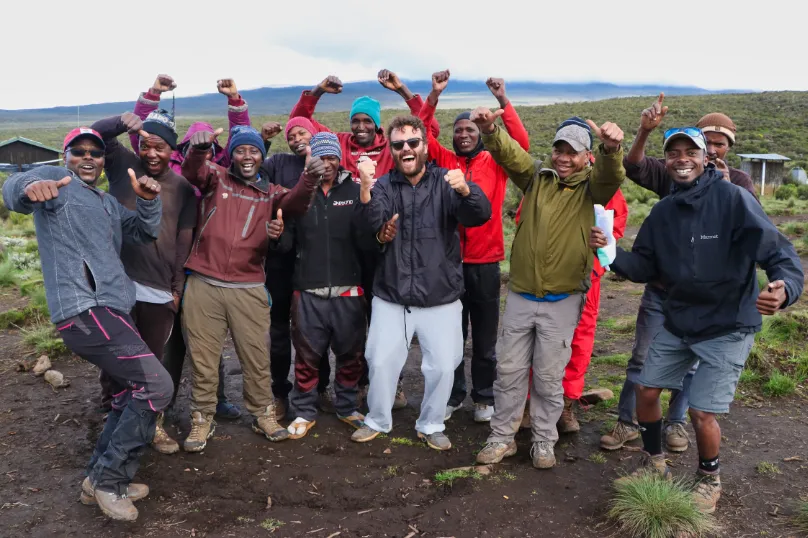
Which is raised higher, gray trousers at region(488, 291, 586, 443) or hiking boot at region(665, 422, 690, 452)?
gray trousers at region(488, 291, 586, 443)

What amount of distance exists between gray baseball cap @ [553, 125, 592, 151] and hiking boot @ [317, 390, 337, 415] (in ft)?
10.6

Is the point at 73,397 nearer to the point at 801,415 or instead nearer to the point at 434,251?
the point at 434,251

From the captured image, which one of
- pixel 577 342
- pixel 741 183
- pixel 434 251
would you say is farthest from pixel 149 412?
pixel 741 183

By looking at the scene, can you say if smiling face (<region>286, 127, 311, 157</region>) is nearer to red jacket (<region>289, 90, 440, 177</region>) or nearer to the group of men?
the group of men

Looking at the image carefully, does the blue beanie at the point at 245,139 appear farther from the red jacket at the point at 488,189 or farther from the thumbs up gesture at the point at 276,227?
the red jacket at the point at 488,189

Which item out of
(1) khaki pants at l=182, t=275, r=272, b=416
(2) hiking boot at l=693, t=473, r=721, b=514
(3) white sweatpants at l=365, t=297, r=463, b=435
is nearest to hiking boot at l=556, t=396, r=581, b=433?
(3) white sweatpants at l=365, t=297, r=463, b=435

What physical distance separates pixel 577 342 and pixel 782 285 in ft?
6.61

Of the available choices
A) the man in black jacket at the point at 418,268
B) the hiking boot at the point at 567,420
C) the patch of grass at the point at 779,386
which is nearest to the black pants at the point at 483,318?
the man in black jacket at the point at 418,268

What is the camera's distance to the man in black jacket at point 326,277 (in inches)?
213

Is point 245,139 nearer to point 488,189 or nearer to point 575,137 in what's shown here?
point 488,189

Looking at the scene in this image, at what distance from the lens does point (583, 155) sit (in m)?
4.81

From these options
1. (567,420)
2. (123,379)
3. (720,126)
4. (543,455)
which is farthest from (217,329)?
(720,126)

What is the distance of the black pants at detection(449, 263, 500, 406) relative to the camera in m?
5.64

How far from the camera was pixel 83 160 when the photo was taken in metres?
4.37
